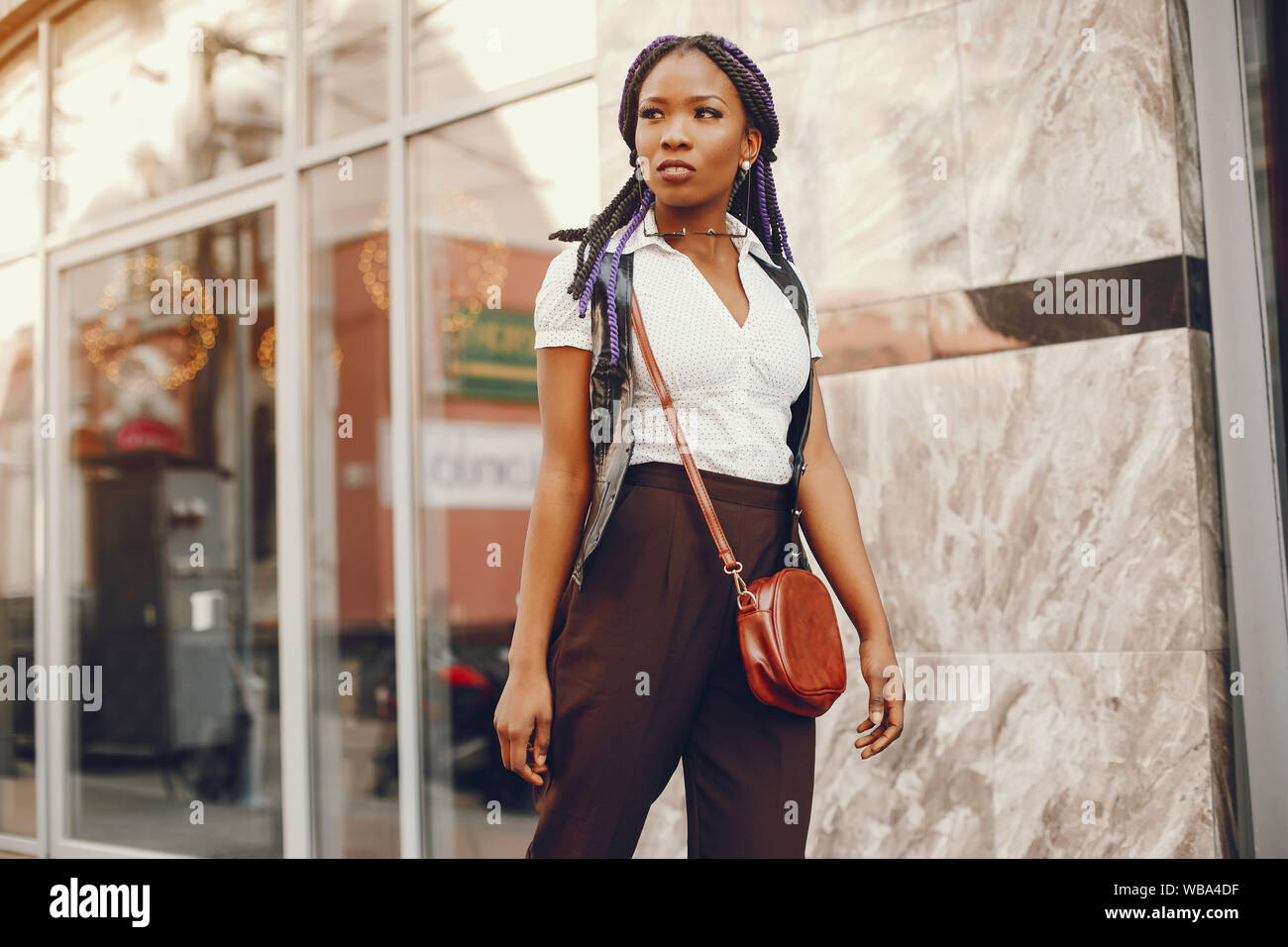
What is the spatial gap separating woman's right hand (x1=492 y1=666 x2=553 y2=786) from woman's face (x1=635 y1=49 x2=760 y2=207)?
2.98ft

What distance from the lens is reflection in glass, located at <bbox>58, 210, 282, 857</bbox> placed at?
532 cm

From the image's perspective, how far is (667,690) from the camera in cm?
208

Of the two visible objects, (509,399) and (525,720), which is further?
(509,399)

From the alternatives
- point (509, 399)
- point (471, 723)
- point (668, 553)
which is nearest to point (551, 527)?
point (668, 553)

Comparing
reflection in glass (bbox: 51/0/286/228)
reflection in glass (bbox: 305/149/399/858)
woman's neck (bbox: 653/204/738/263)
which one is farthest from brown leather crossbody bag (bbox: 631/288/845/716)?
reflection in glass (bbox: 51/0/286/228)

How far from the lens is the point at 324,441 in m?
5.07

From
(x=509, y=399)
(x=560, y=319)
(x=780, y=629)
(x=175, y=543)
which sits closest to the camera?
(x=780, y=629)

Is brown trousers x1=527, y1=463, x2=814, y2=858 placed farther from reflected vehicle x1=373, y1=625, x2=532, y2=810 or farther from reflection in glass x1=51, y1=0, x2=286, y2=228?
reflection in glass x1=51, y1=0, x2=286, y2=228

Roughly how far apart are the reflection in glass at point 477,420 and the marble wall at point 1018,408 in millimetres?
1244

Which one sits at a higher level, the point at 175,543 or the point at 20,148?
the point at 20,148

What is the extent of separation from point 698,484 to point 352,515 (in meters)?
3.19

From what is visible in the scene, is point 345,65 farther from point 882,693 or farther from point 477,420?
point 882,693

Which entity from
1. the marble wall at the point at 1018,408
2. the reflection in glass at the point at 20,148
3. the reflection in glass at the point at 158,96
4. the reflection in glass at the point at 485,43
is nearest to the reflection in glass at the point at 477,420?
the reflection in glass at the point at 485,43

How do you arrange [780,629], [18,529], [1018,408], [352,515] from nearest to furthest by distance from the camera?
[780,629] < [1018,408] < [352,515] < [18,529]
